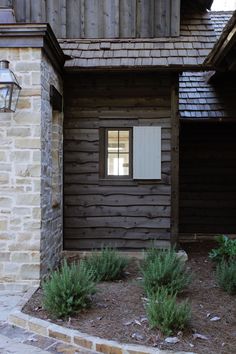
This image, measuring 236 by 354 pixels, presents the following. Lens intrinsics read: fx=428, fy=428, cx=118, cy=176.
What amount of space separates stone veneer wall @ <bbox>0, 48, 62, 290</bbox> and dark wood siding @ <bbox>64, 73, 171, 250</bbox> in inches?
64.4

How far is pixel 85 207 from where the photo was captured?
24.6 ft

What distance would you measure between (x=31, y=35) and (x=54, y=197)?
101 inches

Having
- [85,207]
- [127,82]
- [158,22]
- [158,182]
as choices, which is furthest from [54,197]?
[158,22]

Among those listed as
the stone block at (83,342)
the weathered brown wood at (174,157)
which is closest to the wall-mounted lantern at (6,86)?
the weathered brown wood at (174,157)

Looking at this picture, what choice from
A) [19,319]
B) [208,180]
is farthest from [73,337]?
[208,180]

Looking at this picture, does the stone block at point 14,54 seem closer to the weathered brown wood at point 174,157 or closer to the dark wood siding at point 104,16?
the dark wood siding at point 104,16

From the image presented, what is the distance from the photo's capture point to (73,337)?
414 centimetres

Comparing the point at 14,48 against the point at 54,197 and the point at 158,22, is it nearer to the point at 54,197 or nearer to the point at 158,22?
the point at 54,197

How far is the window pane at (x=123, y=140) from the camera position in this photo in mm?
7531

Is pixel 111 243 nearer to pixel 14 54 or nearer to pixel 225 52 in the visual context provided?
pixel 14 54

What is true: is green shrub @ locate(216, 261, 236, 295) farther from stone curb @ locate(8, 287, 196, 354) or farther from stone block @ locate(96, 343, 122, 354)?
stone block @ locate(96, 343, 122, 354)

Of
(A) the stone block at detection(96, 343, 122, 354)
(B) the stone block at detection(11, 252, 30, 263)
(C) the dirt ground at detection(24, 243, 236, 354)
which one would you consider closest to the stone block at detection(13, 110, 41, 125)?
(B) the stone block at detection(11, 252, 30, 263)

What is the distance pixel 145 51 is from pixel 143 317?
4.58 m

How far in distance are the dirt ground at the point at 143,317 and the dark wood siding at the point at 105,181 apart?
4.69ft
